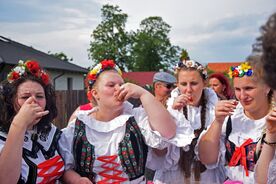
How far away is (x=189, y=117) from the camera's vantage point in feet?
10.5

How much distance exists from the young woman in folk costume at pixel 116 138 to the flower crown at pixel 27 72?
375 millimetres

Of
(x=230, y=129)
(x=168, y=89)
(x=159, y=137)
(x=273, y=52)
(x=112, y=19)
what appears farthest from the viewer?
(x=112, y=19)

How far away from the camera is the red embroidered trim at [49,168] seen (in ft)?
7.29

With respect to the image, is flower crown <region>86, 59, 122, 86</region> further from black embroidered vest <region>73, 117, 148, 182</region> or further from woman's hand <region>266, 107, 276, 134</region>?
woman's hand <region>266, 107, 276, 134</region>

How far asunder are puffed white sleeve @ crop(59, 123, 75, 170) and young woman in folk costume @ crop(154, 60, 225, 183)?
26.1 inches

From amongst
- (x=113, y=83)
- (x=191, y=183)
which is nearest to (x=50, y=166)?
(x=113, y=83)

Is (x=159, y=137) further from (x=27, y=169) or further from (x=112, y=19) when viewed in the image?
(x=112, y=19)

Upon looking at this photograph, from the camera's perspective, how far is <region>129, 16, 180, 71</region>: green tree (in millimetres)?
49094

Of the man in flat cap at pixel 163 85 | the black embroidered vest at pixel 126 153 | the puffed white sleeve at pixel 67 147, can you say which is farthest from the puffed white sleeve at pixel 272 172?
the man in flat cap at pixel 163 85

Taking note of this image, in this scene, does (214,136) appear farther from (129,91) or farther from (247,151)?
(129,91)

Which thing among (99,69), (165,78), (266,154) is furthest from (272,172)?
(165,78)

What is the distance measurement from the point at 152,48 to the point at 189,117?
47.3 m

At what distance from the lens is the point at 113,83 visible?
258 cm

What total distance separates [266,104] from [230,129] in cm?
30
